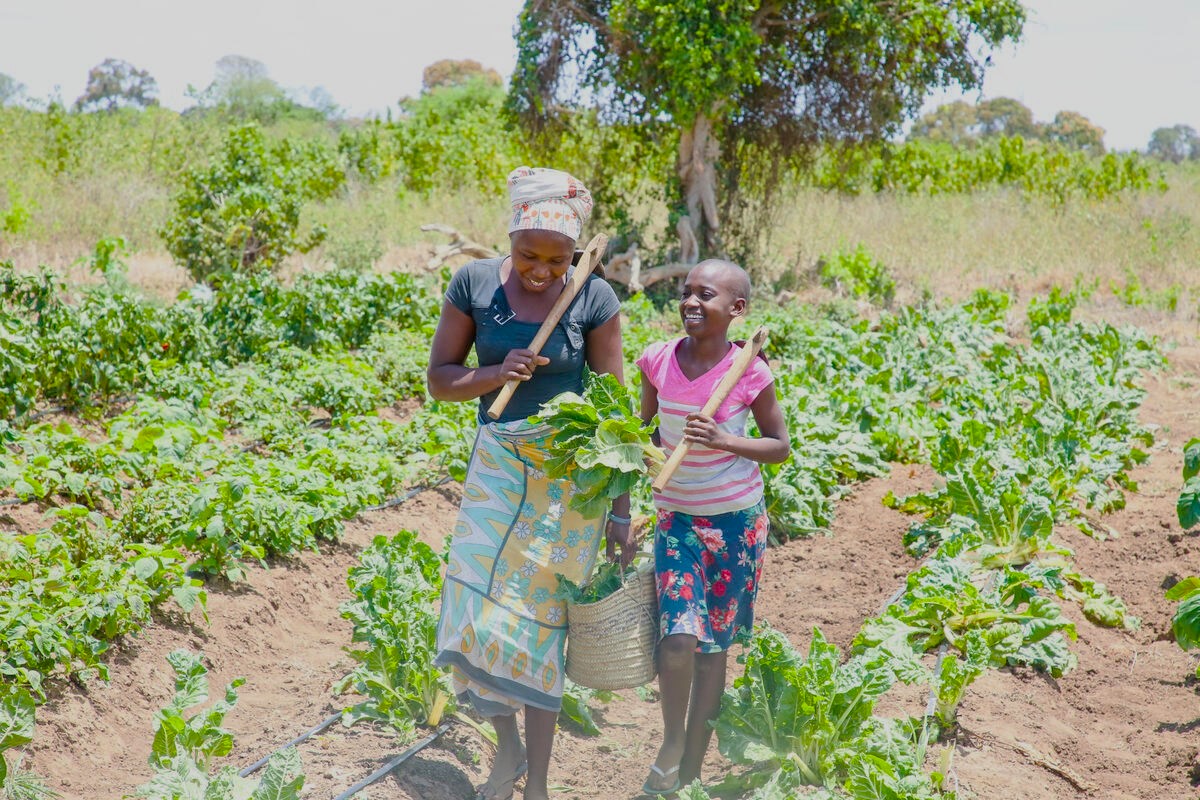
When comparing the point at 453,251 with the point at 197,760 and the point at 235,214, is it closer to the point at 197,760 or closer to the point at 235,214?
the point at 235,214

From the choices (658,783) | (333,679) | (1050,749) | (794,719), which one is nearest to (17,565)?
(333,679)

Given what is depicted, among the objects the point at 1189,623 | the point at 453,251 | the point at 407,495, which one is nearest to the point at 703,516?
the point at 1189,623

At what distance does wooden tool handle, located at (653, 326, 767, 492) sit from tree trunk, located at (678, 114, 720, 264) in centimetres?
1044

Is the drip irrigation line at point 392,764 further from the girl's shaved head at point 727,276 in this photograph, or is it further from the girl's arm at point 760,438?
the girl's shaved head at point 727,276

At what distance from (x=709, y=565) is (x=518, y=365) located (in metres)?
0.79

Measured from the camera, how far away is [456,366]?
3062mm

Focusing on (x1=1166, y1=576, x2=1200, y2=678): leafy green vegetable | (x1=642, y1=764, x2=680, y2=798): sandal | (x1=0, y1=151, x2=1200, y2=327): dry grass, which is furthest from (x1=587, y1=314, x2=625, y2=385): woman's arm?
(x1=0, y1=151, x2=1200, y2=327): dry grass

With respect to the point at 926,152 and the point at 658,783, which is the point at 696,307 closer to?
the point at 658,783

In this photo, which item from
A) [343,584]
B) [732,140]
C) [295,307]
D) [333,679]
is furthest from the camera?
[732,140]

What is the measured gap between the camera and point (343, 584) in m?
5.22

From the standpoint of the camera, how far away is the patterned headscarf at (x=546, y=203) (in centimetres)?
283

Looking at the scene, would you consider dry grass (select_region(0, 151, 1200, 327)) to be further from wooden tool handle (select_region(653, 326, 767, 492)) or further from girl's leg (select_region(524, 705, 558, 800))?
wooden tool handle (select_region(653, 326, 767, 492))

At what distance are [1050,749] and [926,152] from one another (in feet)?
69.9

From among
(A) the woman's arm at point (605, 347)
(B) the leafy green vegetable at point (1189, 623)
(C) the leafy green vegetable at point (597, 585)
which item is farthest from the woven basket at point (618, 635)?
(B) the leafy green vegetable at point (1189, 623)
